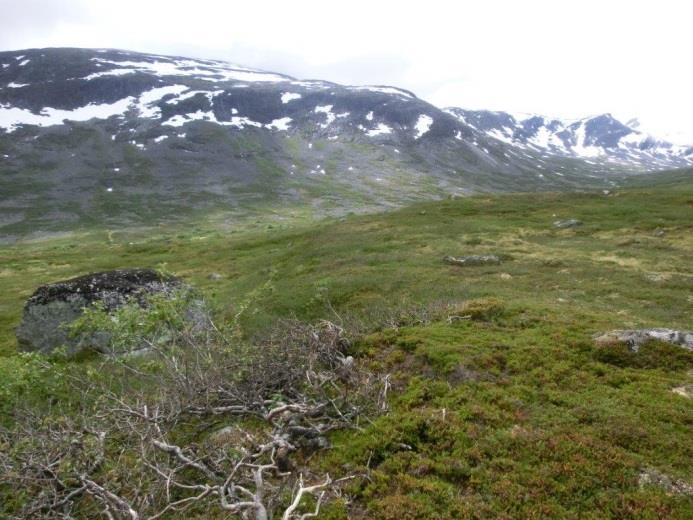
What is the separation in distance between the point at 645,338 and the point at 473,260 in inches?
836

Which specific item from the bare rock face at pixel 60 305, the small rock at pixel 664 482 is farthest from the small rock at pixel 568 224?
the small rock at pixel 664 482

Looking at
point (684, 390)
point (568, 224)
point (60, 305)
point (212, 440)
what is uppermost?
point (684, 390)

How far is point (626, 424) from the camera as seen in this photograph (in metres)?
12.0

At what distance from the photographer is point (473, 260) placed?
37438mm

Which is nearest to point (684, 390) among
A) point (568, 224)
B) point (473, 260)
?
point (473, 260)

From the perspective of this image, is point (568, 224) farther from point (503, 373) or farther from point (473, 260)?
point (503, 373)

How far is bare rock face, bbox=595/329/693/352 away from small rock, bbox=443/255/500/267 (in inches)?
789

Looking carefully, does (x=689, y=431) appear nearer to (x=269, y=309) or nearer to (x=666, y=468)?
(x=666, y=468)

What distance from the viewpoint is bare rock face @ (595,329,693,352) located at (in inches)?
634

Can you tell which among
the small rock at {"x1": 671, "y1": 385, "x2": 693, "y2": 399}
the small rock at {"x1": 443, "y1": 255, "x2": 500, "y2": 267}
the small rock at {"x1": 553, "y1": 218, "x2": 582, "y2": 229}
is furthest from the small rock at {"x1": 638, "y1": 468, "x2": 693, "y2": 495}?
the small rock at {"x1": 553, "y1": 218, "x2": 582, "y2": 229}

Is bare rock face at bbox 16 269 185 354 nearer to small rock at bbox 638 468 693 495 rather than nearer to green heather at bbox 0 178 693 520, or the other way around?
green heather at bbox 0 178 693 520

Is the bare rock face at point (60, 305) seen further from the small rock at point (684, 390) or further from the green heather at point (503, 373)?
the small rock at point (684, 390)

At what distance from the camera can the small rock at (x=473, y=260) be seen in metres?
37.0

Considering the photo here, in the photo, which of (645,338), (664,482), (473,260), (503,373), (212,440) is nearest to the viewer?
(664,482)
